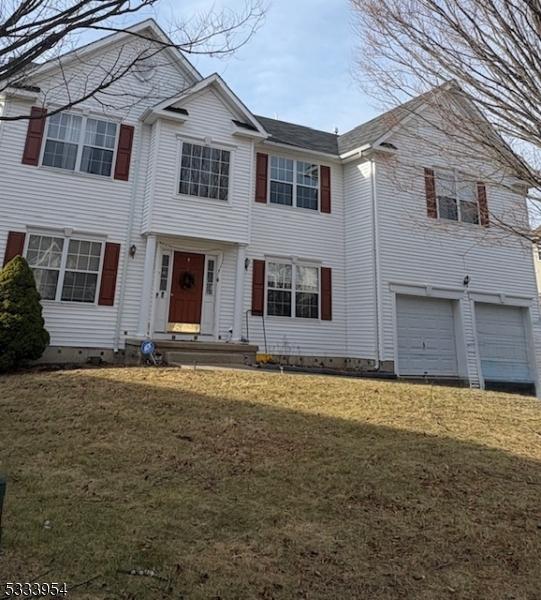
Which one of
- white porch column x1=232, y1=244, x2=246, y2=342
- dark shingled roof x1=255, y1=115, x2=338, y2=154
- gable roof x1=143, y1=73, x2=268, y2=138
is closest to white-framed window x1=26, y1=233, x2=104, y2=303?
white porch column x1=232, y1=244, x2=246, y2=342

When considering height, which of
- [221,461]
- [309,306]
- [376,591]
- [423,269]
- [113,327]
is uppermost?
[423,269]

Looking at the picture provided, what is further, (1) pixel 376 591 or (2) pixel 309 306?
(2) pixel 309 306

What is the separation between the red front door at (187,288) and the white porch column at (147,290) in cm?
70

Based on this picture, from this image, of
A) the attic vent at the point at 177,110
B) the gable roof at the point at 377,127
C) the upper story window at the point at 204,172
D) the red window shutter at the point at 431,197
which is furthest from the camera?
the red window shutter at the point at 431,197

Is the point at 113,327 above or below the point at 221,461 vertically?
above

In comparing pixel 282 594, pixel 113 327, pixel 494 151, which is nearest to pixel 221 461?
pixel 282 594

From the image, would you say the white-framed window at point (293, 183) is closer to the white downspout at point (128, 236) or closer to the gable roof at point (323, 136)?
the gable roof at point (323, 136)

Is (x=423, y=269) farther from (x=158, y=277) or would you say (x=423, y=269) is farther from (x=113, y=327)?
(x=113, y=327)

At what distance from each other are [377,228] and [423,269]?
198cm

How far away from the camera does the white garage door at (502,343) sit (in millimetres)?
13766

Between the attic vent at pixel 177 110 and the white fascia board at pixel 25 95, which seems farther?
the attic vent at pixel 177 110

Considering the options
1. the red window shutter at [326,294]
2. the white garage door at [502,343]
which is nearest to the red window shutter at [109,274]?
the red window shutter at [326,294]

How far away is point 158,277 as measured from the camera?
37.3 feet

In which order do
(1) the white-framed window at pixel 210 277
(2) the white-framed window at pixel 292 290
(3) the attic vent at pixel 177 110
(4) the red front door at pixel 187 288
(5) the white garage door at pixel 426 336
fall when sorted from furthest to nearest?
1. (5) the white garage door at pixel 426 336
2. (2) the white-framed window at pixel 292 290
3. (1) the white-framed window at pixel 210 277
4. (4) the red front door at pixel 187 288
5. (3) the attic vent at pixel 177 110
